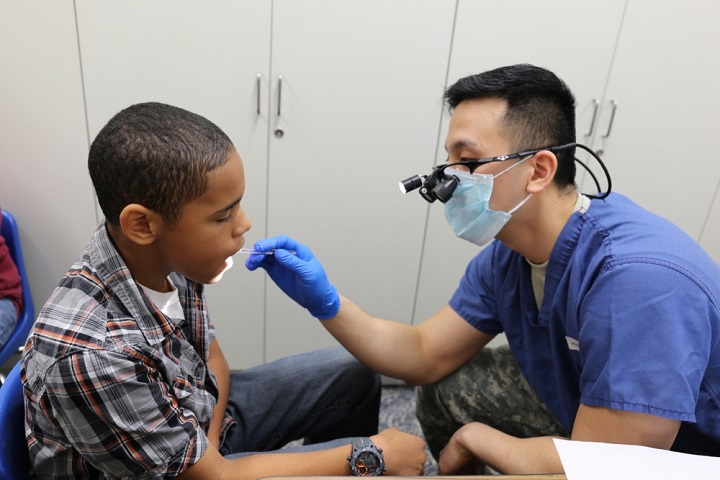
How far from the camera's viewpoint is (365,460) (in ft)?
3.69

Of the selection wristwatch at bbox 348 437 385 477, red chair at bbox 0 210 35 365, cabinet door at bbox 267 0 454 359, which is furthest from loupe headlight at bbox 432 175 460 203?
red chair at bbox 0 210 35 365

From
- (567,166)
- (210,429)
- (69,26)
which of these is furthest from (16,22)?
(567,166)

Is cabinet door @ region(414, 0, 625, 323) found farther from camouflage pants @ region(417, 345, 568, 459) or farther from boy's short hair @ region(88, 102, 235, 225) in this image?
boy's short hair @ region(88, 102, 235, 225)

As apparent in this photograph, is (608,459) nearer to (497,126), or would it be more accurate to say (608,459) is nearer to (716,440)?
(716,440)

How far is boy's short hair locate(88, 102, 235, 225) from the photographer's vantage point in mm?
893

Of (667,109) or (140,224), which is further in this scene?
(667,109)

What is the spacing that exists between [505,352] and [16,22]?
1.58 metres

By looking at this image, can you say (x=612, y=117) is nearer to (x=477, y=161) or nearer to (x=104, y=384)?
(x=477, y=161)

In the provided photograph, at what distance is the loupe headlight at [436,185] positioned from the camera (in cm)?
119

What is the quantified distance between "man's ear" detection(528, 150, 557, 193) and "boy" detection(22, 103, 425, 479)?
1.87 ft

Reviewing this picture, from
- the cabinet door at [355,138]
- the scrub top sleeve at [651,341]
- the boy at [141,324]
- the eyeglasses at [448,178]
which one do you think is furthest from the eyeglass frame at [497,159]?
the cabinet door at [355,138]

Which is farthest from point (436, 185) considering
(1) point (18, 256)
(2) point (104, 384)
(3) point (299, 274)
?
(1) point (18, 256)

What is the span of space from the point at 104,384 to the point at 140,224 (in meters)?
0.24

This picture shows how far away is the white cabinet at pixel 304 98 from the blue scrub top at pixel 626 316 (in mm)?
690
